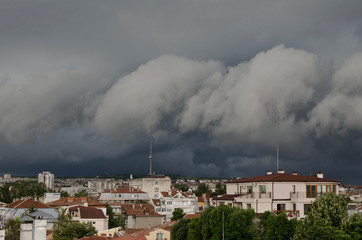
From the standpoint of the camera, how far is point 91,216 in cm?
11275

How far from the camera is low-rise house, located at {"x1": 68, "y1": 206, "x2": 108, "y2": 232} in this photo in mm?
110562

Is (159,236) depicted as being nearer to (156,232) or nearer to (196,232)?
(156,232)

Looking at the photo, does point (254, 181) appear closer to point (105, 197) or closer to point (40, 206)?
point (40, 206)

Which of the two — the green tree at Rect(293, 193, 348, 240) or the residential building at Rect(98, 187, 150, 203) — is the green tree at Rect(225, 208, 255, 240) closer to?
the green tree at Rect(293, 193, 348, 240)

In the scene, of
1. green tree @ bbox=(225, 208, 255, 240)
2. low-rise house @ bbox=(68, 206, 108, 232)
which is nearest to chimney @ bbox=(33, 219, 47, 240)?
green tree @ bbox=(225, 208, 255, 240)

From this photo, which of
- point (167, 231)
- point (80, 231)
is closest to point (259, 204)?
point (167, 231)

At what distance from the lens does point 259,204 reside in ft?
210

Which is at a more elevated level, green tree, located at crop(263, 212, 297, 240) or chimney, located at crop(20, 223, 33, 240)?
chimney, located at crop(20, 223, 33, 240)

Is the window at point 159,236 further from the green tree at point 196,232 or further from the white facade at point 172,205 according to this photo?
the white facade at point 172,205

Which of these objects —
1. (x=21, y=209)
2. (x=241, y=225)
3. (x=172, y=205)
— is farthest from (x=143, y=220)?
(x=241, y=225)

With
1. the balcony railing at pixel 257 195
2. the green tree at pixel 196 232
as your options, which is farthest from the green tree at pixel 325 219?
the green tree at pixel 196 232

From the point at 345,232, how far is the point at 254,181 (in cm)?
1773

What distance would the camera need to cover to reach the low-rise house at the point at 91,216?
111m

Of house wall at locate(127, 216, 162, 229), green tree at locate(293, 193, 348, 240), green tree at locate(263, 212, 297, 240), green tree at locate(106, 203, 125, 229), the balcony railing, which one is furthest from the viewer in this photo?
house wall at locate(127, 216, 162, 229)
